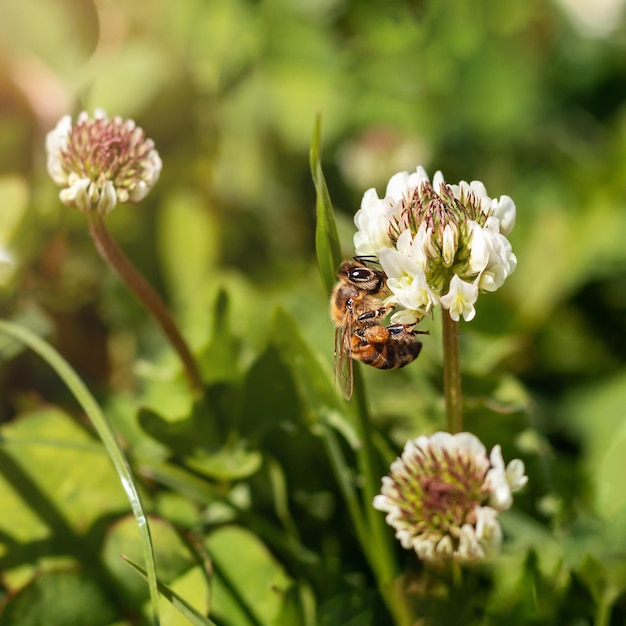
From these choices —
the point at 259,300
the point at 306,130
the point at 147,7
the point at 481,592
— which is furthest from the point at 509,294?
the point at 147,7

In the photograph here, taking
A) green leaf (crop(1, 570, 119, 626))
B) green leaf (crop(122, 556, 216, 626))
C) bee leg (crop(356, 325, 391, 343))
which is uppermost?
bee leg (crop(356, 325, 391, 343))

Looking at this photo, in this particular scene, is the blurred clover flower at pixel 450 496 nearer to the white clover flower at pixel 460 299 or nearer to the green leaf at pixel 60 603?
the white clover flower at pixel 460 299

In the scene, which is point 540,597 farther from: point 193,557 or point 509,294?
point 509,294

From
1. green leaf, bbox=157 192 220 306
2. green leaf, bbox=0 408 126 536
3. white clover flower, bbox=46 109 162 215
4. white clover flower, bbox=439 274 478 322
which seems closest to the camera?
white clover flower, bbox=439 274 478 322

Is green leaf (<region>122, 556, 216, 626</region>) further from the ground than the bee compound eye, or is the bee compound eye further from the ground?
the bee compound eye

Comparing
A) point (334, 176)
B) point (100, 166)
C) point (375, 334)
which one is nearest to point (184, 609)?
point (375, 334)

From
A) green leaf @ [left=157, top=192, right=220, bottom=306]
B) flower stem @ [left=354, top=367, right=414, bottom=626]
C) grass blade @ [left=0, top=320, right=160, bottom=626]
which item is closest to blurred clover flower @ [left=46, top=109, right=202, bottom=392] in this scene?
grass blade @ [left=0, top=320, right=160, bottom=626]

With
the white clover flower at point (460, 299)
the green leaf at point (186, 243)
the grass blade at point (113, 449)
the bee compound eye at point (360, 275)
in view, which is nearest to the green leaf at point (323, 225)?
the bee compound eye at point (360, 275)

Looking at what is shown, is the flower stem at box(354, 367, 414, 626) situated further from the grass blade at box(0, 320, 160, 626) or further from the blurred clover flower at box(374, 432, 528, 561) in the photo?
the grass blade at box(0, 320, 160, 626)
